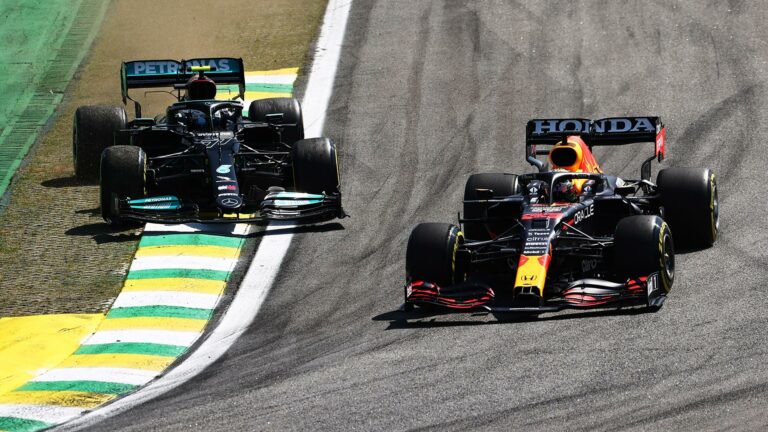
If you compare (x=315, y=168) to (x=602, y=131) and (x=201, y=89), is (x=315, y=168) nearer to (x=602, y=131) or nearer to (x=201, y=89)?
(x=201, y=89)

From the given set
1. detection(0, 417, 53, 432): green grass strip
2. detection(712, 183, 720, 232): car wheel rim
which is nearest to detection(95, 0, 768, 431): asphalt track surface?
detection(712, 183, 720, 232): car wheel rim

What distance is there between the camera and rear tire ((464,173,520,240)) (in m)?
16.8

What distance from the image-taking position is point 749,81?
24.9 metres

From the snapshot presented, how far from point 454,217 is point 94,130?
21.0 ft

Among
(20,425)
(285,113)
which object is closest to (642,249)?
(20,425)

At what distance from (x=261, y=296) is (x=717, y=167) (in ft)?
24.8

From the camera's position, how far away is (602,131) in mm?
18078

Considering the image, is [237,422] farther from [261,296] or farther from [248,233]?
[248,233]

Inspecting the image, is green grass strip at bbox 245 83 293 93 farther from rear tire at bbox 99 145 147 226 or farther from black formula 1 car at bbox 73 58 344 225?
rear tire at bbox 99 145 147 226

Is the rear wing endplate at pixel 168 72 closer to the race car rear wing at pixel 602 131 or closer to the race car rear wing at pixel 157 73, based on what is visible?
the race car rear wing at pixel 157 73

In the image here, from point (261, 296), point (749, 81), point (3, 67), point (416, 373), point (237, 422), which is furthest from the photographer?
point (3, 67)

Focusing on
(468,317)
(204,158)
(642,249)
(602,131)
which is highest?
(602,131)

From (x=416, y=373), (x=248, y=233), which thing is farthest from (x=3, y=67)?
(x=416, y=373)

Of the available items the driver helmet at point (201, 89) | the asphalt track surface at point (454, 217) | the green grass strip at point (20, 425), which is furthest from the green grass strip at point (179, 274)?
the green grass strip at point (20, 425)
